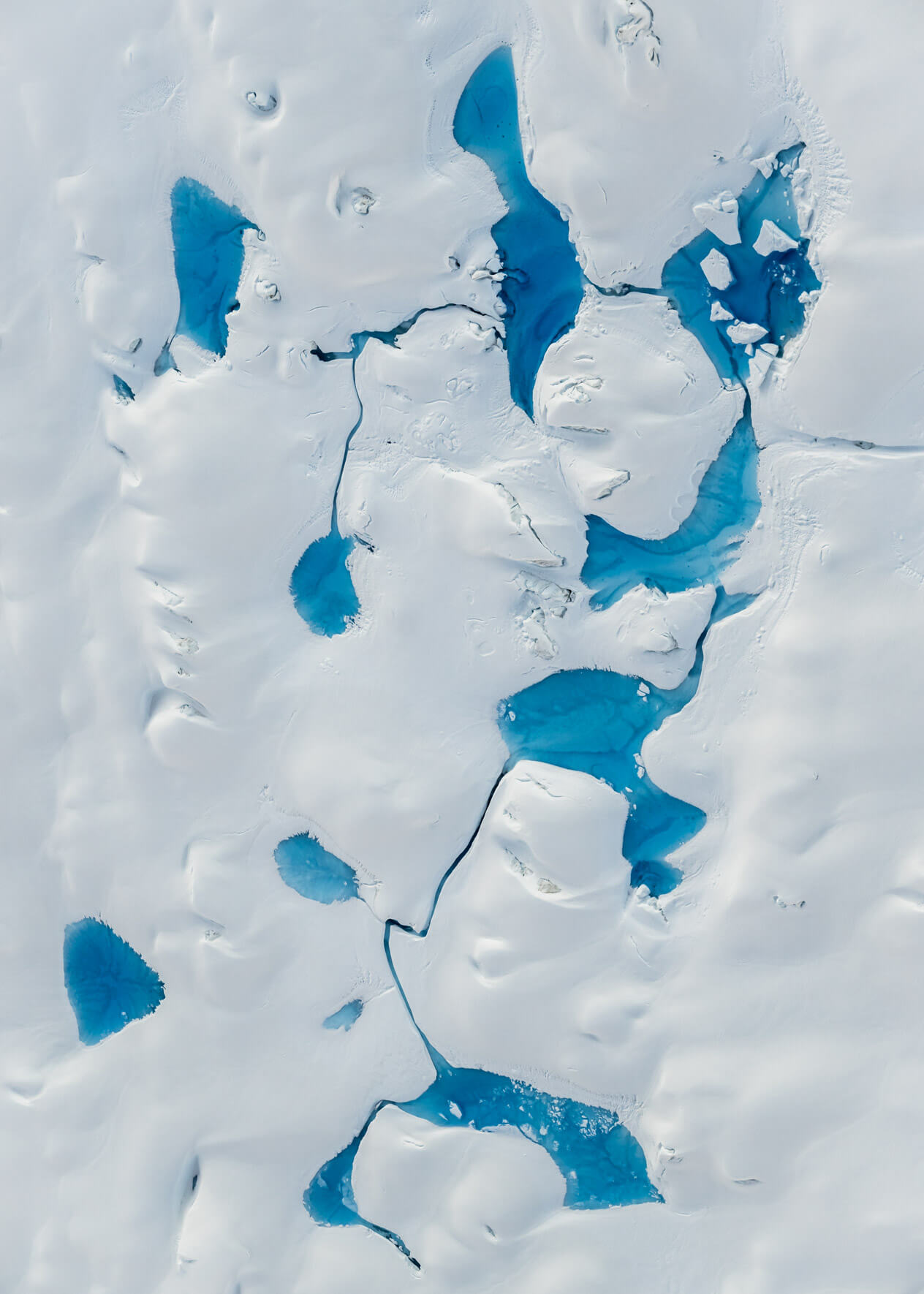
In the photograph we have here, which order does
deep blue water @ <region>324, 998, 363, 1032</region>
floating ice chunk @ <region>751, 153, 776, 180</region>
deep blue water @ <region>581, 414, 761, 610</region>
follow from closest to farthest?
floating ice chunk @ <region>751, 153, 776, 180</region> < deep blue water @ <region>581, 414, 761, 610</region> < deep blue water @ <region>324, 998, 363, 1032</region>

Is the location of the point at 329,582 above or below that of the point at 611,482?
below

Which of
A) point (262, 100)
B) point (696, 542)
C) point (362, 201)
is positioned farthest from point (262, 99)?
point (696, 542)

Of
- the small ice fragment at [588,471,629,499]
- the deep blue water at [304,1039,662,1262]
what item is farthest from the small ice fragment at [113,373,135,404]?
the deep blue water at [304,1039,662,1262]

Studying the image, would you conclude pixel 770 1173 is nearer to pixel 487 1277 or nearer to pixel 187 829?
pixel 487 1277

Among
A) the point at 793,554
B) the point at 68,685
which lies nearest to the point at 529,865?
the point at 793,554

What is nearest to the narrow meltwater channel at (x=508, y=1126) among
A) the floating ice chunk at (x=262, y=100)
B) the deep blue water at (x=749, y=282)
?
the deep blue water at (x=749, y=282)

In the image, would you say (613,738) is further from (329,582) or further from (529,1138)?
(529,1138)

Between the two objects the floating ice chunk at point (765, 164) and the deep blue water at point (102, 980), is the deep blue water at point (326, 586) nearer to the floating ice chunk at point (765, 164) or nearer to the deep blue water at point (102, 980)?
the deep blue water at point (102, 980)

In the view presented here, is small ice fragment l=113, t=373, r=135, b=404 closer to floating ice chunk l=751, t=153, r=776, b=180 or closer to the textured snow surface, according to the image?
the textured snow surface
